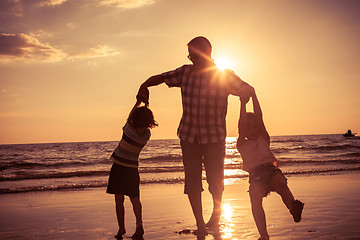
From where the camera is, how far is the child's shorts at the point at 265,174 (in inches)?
148

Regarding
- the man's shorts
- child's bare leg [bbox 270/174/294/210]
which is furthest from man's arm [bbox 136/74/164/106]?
child's bare leg [bbox 270/174/294/210]

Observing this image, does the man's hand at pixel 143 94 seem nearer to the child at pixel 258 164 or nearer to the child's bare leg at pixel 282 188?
the child at pixel 258 164

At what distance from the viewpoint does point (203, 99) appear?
13.6 ft

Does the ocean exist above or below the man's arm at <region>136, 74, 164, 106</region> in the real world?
below

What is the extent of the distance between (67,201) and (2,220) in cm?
197

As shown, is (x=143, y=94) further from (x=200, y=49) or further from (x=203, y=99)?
(x=200, y=49)

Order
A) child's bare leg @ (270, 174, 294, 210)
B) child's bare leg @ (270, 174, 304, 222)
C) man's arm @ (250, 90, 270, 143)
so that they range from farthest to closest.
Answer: man's arm @ (250, 90, 270, 143), child's bare leg @ (270, 174, 294, 210), child's bare leg @ (270, 174, 304, 222)

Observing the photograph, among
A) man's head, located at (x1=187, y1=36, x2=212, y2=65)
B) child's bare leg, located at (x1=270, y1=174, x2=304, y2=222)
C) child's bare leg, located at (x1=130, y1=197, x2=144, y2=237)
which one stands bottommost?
child's bare leg, located at (x1=130, y1=197, x2=144, y2=237)

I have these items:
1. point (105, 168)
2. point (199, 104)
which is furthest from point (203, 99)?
point (105, 168)

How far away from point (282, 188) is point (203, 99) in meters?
1.30

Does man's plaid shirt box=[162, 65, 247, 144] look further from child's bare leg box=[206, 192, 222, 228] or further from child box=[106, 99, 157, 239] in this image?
child's bare leg box=[206, 192, 222, 228]

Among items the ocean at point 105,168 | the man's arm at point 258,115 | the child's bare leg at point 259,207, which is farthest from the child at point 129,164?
the ocean at point 105,168

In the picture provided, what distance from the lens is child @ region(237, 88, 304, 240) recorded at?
3.69 meters

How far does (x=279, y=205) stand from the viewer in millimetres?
6457
